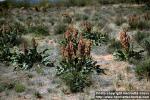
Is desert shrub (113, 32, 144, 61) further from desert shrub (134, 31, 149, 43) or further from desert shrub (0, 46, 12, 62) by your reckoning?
desert shrub (0, 46, 12, 62)

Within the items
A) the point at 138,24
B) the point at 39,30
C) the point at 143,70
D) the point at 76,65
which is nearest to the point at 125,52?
the point at 143,70

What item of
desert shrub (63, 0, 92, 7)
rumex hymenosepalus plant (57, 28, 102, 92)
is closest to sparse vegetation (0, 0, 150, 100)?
rumex hymenosepalus plant (57, 28, 102, 92)

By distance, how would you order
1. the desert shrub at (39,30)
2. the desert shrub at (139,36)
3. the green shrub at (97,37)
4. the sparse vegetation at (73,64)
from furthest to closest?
the desert shrub at (39,30)
the green shrub at (97,37)
the desert shrub at (139,36)
the sparse vegetation at (73,64)

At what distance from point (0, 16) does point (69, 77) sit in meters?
13.7

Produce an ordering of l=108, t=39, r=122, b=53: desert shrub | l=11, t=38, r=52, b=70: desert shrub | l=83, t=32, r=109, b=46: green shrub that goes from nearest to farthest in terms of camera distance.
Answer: l=11, t=38, r=52, b=70: desert shrub → l=108, t=39, r=122, b=53: desert shrub → l=83, t=32, r=109, b=46: green shrub

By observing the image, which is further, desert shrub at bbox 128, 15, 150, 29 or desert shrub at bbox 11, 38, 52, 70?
desert shrub at bbox 128, 15, 150, 29

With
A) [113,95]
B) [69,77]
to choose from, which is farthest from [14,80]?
[113,95]

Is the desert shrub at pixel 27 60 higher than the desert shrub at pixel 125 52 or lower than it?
lower

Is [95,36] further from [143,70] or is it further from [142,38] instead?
[143,70]

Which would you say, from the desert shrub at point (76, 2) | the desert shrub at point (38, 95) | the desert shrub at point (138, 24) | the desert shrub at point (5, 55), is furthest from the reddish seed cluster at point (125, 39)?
the desert shrub at point (76, 2)

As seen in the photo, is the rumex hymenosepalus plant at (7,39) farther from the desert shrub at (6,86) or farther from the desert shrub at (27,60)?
the desert shrub at (6,86)

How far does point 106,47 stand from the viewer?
12031mm

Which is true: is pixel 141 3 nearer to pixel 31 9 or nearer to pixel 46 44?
pixel 31 9

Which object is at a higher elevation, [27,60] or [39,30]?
[27,60]
